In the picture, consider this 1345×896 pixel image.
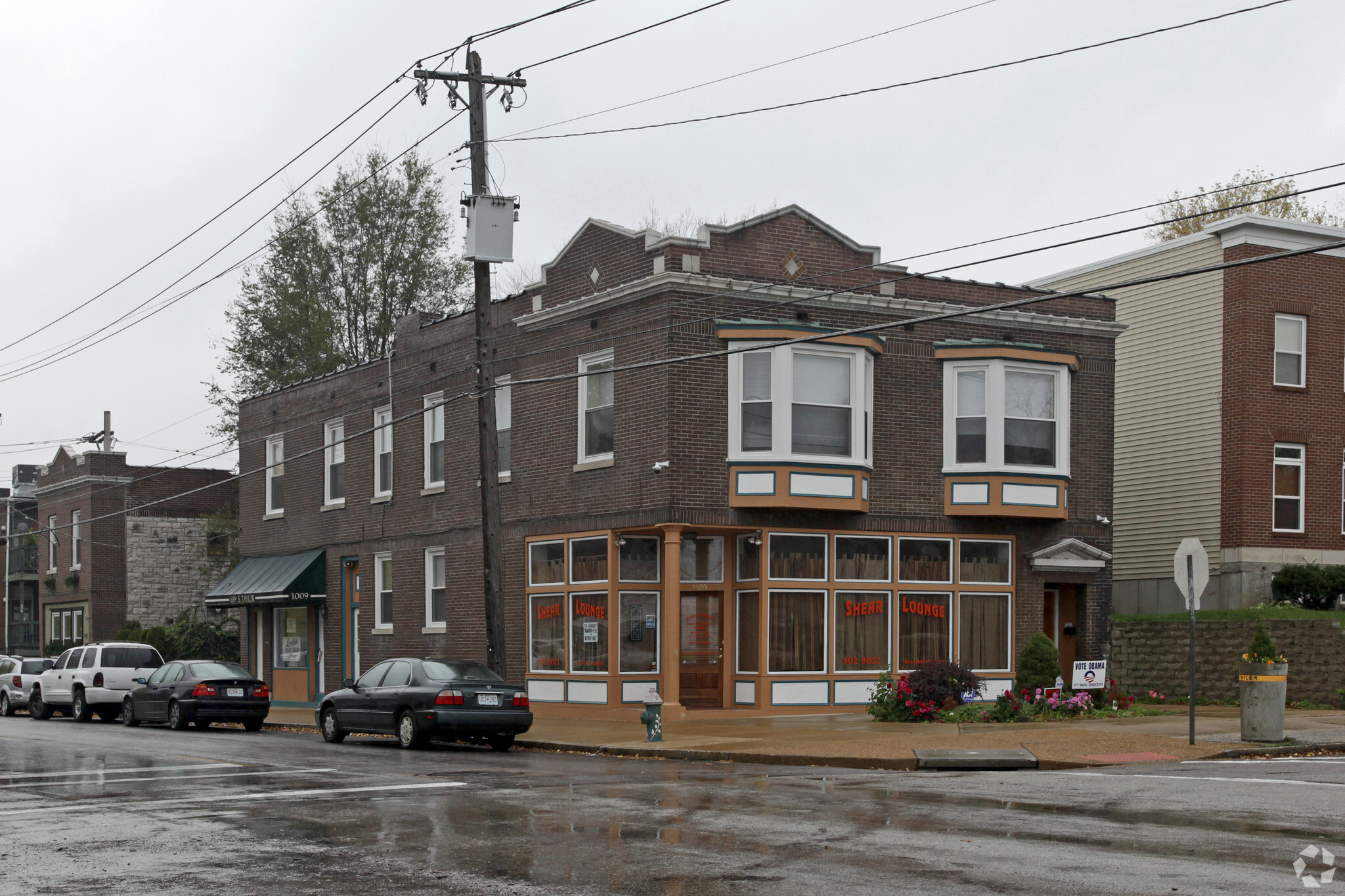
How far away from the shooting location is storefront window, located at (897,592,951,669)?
26.6 m

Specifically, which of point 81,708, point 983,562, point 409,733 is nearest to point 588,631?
point 409,733

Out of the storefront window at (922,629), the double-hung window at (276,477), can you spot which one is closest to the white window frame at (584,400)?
the storefront window at (922,629)

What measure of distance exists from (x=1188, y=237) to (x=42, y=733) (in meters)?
25.3

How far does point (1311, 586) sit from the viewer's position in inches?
1136

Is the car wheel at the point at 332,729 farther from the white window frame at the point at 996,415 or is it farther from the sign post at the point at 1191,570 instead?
the sign post at the point at 1191,570

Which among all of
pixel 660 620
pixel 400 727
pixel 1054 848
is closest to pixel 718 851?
pixel 1054 848

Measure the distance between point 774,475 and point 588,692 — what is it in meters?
5.23

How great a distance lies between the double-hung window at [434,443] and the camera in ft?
102

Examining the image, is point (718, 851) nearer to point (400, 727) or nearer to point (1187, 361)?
point (400, 727)

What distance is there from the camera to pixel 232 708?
2734 centimetres

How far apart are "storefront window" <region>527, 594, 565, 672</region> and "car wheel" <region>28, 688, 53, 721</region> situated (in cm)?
1336

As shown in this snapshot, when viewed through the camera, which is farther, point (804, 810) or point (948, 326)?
point (948, 326)

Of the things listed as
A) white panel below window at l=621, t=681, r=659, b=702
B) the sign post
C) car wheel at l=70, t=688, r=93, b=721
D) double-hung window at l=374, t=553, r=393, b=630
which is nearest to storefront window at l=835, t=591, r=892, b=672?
white panel below window at l=621, t=681, r=659, b=702

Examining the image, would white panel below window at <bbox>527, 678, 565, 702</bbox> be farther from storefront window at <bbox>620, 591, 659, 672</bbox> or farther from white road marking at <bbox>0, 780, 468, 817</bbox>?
white road marking at <bbox>0, 780, 468, 817</bbox>
